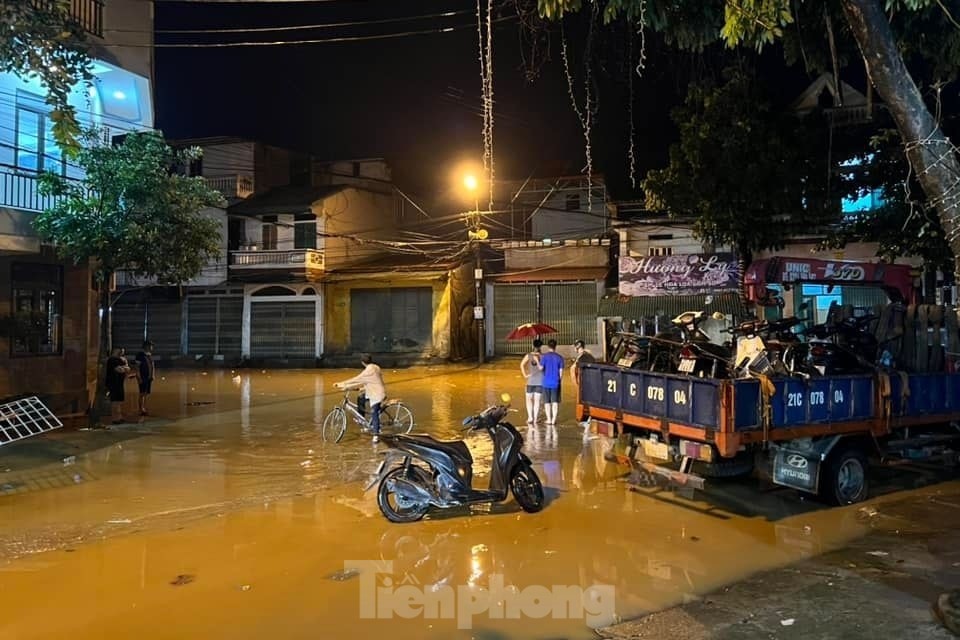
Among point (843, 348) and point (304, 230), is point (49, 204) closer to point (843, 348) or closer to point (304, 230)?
point (843, 348)

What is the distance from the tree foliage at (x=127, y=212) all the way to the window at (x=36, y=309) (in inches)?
64.8

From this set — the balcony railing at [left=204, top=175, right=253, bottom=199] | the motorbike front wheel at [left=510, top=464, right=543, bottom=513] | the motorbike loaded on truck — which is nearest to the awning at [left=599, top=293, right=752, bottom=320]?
the motorbike loaded on truck

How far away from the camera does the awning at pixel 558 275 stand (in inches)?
1194

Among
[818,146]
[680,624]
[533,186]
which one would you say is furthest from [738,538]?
[533,186]

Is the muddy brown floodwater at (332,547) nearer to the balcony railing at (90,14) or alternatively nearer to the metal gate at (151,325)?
the balcony railing at (90,14)

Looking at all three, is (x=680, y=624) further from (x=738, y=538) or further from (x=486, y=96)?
(x=486, y=96)

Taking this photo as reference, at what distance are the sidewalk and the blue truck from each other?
3.67 ft

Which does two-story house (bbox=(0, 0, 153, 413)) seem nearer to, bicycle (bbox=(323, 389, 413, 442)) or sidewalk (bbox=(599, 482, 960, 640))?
bicycle (bbox=(323, 389, 413, 442))

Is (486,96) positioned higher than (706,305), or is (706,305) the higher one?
(486,96)

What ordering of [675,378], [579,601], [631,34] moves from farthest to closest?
[631,34]
[675,378]
[579,601]

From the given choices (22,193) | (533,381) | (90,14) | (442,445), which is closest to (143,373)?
(22,193)

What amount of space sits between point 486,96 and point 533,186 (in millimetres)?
22253

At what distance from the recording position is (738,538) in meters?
6.92

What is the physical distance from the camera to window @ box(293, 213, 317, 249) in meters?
33.8
